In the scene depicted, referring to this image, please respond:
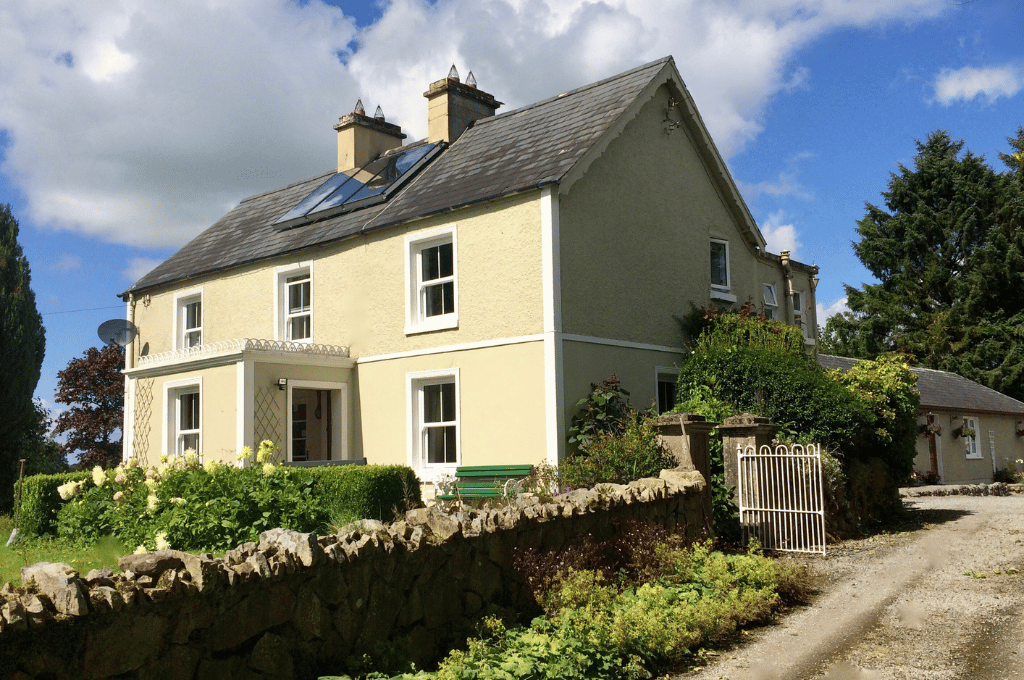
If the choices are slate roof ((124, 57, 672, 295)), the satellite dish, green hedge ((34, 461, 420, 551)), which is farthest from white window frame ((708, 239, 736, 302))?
the satellite dish

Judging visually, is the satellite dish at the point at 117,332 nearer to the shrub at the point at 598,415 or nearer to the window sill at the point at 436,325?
the window sill at the point at 436,325

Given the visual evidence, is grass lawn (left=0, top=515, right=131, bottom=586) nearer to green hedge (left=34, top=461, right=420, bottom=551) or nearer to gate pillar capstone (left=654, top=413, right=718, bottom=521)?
green hedge (left=34, top=461, right=420, bottom=551)

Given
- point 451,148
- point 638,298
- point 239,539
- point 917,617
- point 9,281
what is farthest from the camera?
point 9,281

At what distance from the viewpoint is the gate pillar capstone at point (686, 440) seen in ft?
38.4

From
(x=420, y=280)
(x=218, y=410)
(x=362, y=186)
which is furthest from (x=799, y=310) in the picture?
(x=218, y=410)

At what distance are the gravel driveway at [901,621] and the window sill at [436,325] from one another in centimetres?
706

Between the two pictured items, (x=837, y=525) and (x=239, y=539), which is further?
(x=837, y=525)

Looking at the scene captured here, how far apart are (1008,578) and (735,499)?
140 inches

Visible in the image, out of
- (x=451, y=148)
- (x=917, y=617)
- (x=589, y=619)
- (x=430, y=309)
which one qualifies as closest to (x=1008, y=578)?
(x=917, y=617)

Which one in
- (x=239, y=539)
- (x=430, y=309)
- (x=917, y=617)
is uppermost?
(x=430, y=309)

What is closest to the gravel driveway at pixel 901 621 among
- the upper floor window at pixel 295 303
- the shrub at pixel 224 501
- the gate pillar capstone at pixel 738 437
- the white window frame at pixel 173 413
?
the gate pillar capstone at pixel 738 437

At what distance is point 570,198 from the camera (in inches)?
559

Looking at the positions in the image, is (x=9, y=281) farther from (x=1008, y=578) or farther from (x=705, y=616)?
(x=1008, y=578)

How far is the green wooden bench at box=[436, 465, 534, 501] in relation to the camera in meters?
13.4
